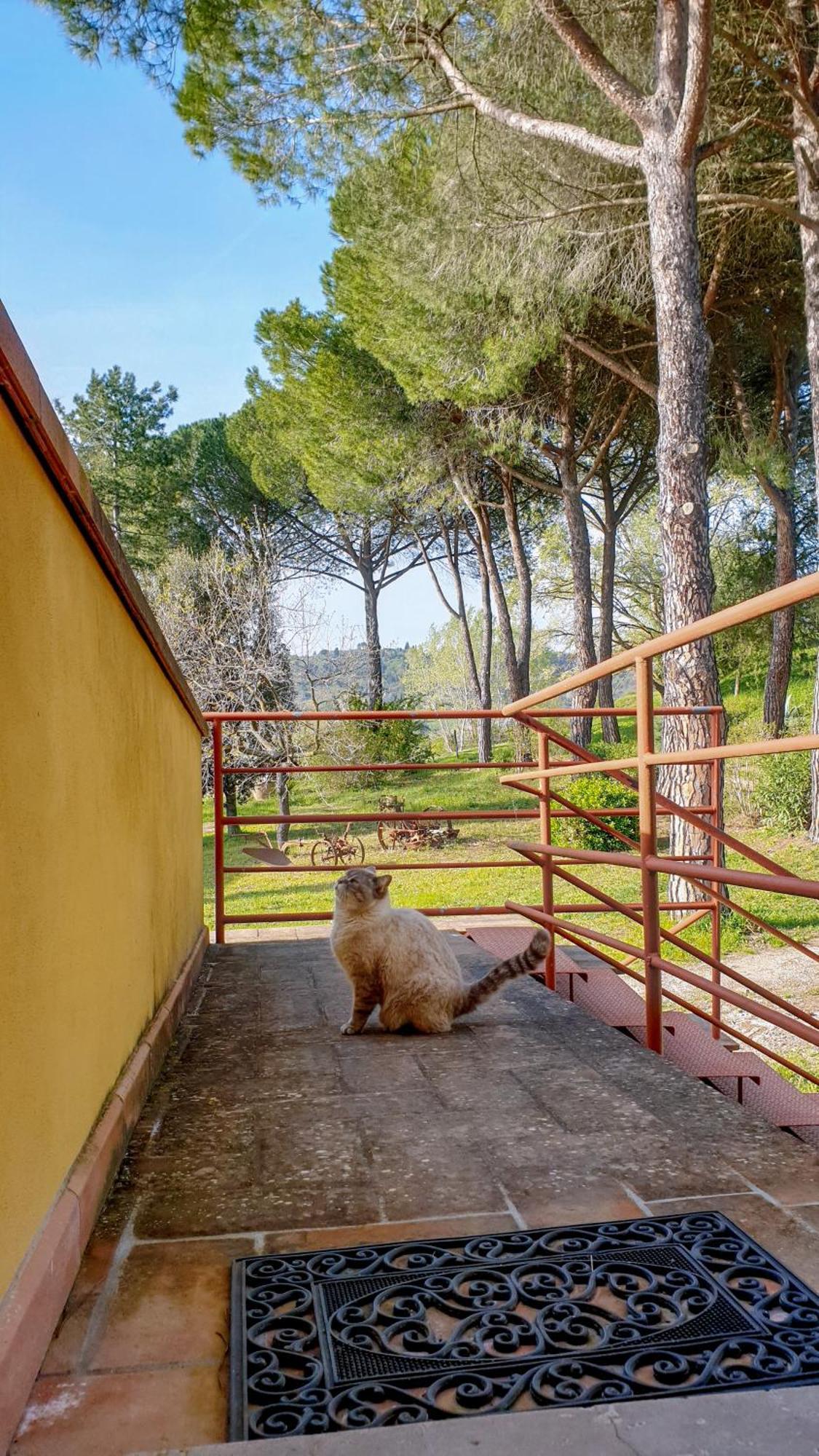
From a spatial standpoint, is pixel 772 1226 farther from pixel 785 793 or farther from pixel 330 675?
pixel 330 675

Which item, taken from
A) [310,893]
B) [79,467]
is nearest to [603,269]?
[310,893]

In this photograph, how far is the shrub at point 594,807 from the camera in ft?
40.3

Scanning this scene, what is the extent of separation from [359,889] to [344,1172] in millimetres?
1523

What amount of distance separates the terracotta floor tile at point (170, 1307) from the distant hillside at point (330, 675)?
14341mm

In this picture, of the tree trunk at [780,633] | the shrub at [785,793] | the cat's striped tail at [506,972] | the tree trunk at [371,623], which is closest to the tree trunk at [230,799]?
the tree trunk at [371,623]

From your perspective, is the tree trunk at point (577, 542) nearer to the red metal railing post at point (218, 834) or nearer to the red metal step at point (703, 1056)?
the red metal railing post at point (218, 834)

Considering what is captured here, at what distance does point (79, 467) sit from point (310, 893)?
403 inches

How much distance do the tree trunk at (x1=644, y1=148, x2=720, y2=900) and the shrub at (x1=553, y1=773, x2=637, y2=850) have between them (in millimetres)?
3321

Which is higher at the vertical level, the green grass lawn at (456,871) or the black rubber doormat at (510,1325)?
the black rubber doormat at (510,1325)

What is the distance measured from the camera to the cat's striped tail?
3.46 meters

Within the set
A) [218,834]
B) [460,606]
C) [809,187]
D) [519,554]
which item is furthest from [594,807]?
[460,606]

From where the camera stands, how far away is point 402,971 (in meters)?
3.58

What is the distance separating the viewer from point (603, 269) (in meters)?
10.9

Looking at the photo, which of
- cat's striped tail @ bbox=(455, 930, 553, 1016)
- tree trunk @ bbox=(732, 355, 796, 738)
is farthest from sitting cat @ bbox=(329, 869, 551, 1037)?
tree trunk @ bbox=(732, 355, 796, 738)
